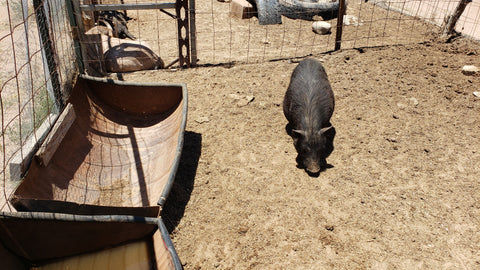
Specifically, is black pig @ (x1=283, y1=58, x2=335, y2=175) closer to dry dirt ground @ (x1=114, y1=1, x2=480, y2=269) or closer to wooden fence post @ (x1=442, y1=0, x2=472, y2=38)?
dry dirt ground @ (x1=114, y1=1, x2=480, y2=269)

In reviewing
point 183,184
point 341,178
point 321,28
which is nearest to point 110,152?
point 183,184

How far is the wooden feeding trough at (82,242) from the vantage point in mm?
2994

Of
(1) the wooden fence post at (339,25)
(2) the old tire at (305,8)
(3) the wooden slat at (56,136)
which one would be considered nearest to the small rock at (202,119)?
(3) the wooden slat at (56,136)

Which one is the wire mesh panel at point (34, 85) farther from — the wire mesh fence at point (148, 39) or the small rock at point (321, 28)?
the small rock at point (321, 28)

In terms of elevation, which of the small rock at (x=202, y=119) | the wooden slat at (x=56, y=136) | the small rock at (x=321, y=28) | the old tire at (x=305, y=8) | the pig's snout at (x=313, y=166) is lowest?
the pig's snout at (x=313, y=166)

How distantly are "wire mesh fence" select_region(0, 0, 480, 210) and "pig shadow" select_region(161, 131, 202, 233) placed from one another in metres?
1.51

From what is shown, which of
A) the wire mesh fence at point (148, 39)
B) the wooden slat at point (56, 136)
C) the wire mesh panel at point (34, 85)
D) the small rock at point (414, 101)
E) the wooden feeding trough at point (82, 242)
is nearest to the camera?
the wooden feeding trough at point (82, 242)

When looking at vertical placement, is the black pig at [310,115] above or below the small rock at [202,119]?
above

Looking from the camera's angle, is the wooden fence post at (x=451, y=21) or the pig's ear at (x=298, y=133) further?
the wooden fence post at (x=451, y=21)

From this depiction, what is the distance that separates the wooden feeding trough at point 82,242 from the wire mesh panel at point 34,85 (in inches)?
34.2

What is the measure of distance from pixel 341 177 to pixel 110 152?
115 inches

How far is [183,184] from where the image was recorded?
4562mm

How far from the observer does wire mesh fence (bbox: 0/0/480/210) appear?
4570 mm

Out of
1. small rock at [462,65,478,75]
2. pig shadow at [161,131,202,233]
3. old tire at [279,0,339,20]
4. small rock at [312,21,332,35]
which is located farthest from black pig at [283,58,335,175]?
old tire at [279,0,339,20]
